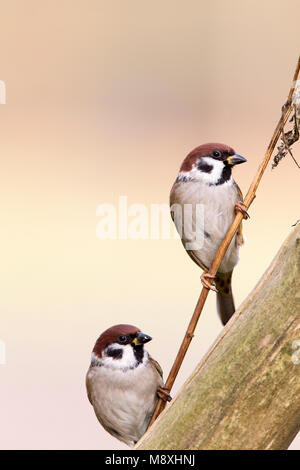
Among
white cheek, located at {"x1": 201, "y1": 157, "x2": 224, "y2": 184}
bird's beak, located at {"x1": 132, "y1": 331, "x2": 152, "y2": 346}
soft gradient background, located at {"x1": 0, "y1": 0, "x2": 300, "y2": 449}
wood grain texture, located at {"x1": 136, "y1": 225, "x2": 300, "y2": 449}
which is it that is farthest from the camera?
soft gradient background, located at {"x1": 0, "y1": 0, "x2": 300, "y2": 449}

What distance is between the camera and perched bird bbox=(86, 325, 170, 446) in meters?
1.42

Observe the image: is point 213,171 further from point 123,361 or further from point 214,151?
point 123,361

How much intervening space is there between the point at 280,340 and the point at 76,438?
4.63 feet

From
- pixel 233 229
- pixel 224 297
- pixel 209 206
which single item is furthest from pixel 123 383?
pixel 233 229

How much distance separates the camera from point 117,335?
4.63 feet

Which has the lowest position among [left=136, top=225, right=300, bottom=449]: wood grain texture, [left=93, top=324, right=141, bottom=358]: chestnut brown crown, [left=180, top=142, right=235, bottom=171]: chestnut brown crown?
[left=93, top=324, right=141, bottom=358]: chestnut brown crown

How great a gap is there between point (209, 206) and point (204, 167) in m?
0.08

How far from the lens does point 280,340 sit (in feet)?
2.92

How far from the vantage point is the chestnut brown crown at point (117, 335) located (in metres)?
1.39

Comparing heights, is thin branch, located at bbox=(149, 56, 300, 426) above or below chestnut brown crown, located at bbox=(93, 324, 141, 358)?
above

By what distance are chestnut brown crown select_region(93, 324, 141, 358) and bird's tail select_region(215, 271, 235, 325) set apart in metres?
0.23

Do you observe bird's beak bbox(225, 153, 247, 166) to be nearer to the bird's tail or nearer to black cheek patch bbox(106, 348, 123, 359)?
the bird's tail

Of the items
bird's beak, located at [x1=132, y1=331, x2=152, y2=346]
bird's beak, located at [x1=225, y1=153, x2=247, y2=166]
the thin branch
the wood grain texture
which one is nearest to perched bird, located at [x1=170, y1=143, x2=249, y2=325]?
bird's beak, located at [x1=225, y1=153, x2=247, y2=166]

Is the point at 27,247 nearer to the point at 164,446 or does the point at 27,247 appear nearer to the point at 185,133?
the point at 185,133
